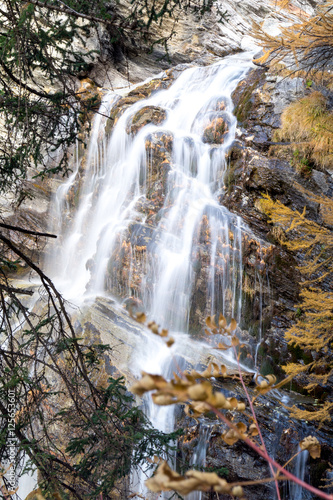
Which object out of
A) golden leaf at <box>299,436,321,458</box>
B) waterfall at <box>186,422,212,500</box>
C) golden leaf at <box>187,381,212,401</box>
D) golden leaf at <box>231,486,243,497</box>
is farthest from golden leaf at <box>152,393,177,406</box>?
waterfall at <box>186,422,212,500</box>

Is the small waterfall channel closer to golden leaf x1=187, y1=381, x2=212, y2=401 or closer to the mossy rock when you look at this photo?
the mossy rock

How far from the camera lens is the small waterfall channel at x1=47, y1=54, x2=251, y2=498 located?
23.5 ft

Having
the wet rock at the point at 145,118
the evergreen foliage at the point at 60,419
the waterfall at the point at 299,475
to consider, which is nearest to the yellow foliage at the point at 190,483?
the evergreen foliage at the point at 60,419

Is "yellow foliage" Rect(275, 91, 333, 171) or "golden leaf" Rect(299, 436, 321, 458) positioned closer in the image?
"golden leaf" Rect(299, 436, 321, 458)

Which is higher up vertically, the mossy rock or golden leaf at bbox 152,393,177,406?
the mossy rock

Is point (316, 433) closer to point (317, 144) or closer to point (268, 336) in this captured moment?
point (268, 336)

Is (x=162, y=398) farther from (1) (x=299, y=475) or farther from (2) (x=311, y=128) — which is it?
(2) (x=311, y=128)

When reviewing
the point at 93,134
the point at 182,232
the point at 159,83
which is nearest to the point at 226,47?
the point at 159,83

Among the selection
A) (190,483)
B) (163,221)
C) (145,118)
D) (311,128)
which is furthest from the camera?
(145,118)

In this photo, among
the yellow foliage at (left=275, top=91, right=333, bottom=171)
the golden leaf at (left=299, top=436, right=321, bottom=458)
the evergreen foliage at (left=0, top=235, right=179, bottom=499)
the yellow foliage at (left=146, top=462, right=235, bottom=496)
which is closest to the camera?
the yellow foliage at (left=146, top=462, right=235, bottom=496)

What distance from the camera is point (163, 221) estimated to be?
8.39 metres

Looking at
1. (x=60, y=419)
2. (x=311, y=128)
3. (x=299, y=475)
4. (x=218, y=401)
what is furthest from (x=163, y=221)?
(x=218, y=401)

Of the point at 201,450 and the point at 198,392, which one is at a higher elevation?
the point at 198,392

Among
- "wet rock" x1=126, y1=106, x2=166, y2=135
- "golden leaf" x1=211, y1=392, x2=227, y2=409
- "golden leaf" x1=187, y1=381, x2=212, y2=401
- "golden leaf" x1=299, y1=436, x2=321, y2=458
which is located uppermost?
"wet rock" x1=126, y1=106, x2=166, y2=135
